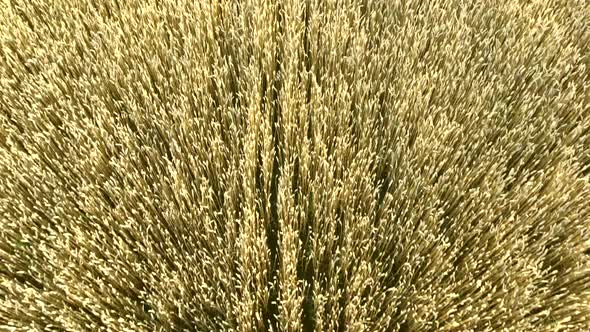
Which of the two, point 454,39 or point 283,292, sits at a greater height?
point 454,39

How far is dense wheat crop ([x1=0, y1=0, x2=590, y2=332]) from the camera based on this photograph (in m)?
1.40

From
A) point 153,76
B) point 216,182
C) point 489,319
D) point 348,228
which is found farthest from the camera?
point 153,76

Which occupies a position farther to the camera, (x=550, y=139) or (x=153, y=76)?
(x=153, y=76)

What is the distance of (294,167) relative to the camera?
1706 mm

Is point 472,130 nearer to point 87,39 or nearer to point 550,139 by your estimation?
point 550,139

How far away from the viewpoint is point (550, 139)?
168cm

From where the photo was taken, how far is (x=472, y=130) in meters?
1.68

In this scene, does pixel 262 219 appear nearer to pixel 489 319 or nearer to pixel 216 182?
pixel 216 182

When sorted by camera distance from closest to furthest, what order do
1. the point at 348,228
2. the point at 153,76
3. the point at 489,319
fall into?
the point at 489,319, the point at 348,228, the point at 153,76

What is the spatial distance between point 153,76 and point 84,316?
0.96 metres

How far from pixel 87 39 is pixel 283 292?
1372mm

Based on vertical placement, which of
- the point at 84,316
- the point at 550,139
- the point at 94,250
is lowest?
the point at 84,316

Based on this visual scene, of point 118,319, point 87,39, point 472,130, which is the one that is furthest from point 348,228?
point 87,39

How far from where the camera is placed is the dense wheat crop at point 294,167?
1.40 metres
